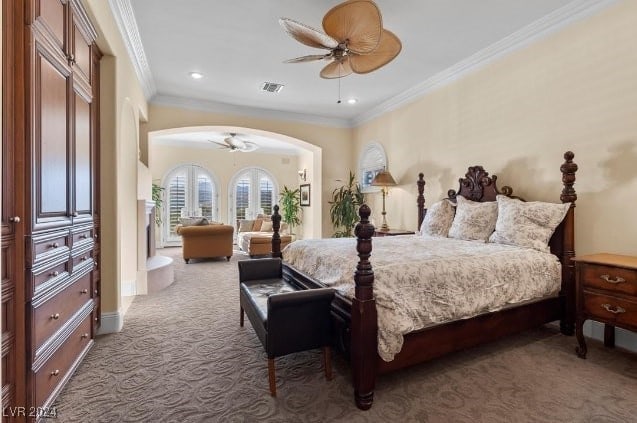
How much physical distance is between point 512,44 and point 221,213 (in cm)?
804

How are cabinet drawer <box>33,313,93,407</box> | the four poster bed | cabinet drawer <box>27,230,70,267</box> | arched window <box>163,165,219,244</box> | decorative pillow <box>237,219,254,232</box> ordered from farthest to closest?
arched window <box>163,165,219,244</box>
decorative pillow <box>237,219,254,232</box>
the four poster bed
cabinet drawer <box>33,313,93,407</box>
cabinet drawer <box>27,230,70,267</box>

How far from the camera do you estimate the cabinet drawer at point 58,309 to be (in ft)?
5.49

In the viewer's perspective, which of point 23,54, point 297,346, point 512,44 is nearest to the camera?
point 23,54

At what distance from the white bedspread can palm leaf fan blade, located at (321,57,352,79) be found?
172cm

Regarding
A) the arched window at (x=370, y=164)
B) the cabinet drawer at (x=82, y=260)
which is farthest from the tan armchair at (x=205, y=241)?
the cabinet drawer at (x=82, y=260)

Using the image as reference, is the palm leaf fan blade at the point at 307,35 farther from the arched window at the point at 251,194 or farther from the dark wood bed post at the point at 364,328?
the arched window at the point at 251,194

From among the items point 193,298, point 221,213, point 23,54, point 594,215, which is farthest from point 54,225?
point 221,213

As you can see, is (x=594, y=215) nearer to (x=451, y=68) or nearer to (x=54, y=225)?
(x=451, y=68)

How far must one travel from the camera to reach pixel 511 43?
11.2 feet

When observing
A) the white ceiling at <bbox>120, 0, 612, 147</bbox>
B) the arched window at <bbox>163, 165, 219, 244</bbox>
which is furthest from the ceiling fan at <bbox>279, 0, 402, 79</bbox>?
the arched window at <bbox>163, 165, 219, 244</bbox>

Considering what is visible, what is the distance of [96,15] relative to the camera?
2.35m

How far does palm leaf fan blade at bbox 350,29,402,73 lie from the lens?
8.25 feet

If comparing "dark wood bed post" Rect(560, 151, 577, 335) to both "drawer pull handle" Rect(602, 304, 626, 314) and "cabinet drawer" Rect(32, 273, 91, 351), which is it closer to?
"drawer pull handle" Rect(602, 304, 626, 314)

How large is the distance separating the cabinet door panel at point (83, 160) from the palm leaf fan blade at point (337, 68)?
207cm
